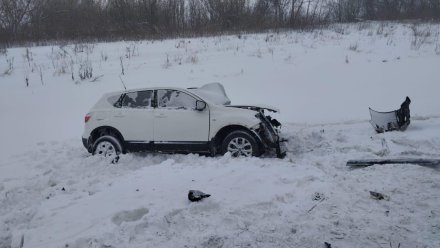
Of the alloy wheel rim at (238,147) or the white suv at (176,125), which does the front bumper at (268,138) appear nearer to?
the white suv at (176,125)

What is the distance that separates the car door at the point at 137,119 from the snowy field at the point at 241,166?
17.3 inches

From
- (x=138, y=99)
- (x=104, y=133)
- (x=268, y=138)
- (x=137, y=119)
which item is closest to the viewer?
(x=268, y=138)

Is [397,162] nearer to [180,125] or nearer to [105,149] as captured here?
[180,125]

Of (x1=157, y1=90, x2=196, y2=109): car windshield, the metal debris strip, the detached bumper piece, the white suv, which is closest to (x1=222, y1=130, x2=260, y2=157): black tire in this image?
the white suv

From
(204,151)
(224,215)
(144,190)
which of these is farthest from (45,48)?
(224,215)

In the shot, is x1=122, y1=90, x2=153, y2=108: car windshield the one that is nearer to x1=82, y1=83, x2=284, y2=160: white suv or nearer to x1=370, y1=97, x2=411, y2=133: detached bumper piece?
x1=82, y1=83, x2=284, y2=160: white suv

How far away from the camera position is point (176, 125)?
8492mm

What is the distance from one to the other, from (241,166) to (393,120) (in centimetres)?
462

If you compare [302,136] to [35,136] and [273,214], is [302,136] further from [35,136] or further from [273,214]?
[35,136]

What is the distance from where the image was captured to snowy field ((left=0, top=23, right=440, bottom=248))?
500 cm

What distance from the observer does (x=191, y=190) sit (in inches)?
239

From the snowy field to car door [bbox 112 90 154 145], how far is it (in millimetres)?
440

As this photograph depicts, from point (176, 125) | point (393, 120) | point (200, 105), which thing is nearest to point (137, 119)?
point (176, 125)

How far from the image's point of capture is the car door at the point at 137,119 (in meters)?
8.65
